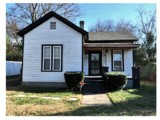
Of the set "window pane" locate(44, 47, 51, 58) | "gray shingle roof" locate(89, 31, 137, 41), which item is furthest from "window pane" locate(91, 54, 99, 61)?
"window pane" locate(44, 47, 51, 58)

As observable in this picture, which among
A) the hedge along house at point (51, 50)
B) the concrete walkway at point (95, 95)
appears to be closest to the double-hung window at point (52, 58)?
the hedge along house at point (51, 50)

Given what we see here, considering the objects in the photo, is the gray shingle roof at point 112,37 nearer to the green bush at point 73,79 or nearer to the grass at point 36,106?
the green bush at point 73,79

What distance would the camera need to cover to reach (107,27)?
4131 centimetres

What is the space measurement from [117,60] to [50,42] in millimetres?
5803

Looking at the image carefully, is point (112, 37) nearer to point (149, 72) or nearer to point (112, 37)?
point (112, 37)

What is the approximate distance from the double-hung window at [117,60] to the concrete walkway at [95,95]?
272cm

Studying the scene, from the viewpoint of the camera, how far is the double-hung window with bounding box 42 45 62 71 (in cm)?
1485

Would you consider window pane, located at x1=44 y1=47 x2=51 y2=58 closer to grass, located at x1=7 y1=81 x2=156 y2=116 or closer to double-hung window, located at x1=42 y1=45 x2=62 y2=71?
double-hung window, located at x1=42 y1=45 x2=62 y2=71

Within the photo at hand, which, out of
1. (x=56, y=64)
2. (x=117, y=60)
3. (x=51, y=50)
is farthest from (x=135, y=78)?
(x=51, y=50)

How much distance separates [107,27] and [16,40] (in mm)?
16401

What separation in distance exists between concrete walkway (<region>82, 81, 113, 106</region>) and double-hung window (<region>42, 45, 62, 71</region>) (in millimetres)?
2302

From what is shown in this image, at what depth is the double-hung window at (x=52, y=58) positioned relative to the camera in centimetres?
1485
